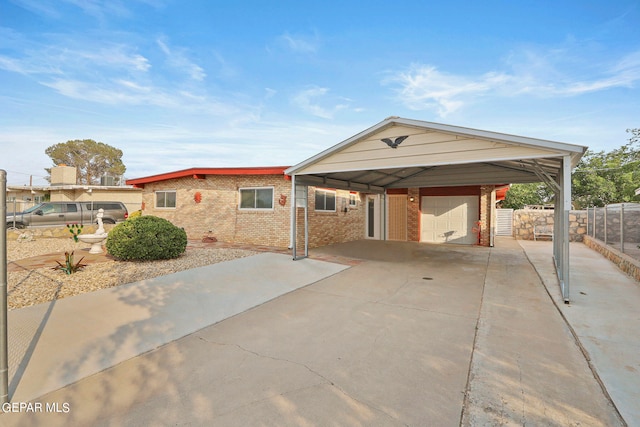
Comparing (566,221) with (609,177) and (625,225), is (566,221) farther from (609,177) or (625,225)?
(609,177)

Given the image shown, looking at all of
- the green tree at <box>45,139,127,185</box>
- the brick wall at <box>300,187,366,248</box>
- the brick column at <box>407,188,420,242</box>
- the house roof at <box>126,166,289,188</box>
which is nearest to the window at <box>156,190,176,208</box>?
the house roof at <box>126,166,289,188</box>

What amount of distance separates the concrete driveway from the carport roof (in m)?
2.91

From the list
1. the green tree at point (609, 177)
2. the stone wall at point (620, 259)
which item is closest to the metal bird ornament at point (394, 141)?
the stone wall at point (620, 259)

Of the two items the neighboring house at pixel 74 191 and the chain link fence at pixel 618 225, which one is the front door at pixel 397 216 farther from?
the neighboring house at pixel 74 191

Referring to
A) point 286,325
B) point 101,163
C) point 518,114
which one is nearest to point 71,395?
point 286,325

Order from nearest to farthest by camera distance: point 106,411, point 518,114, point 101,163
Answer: point 106,411 → point 518,114 → point 101,163

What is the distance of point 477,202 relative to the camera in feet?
47.6

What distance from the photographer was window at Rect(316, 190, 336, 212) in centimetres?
1277

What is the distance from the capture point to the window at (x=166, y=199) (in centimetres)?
1501

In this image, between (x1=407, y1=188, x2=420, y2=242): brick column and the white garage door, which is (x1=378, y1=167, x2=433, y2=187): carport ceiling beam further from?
the white garage door

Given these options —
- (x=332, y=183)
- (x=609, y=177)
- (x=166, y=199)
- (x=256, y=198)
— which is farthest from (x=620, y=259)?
(x=609, y=177)

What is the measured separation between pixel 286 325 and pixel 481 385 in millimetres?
2636

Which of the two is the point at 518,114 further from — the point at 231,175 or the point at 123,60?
the point at 123,60

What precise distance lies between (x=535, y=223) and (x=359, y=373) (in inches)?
693
